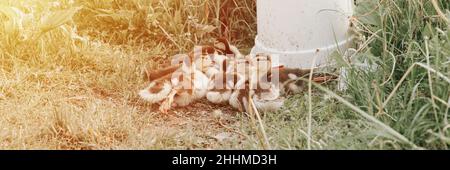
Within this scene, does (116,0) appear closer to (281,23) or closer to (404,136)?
(281,23)

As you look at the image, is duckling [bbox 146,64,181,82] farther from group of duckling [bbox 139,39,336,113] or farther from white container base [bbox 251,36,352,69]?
white container base [bbox 251,36,352,69]

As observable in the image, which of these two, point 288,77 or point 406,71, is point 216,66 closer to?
point 288,77

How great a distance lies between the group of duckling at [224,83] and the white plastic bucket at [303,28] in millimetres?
123

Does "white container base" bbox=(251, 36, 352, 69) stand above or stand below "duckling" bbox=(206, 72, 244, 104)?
above

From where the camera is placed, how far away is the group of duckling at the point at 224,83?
2584 mm

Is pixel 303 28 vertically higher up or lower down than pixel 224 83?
higher up

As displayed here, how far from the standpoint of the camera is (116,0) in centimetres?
338

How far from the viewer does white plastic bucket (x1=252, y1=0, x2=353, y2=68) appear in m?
2.74

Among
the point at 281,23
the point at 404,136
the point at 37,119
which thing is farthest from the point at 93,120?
the point at 404,136

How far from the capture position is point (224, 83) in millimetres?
2662

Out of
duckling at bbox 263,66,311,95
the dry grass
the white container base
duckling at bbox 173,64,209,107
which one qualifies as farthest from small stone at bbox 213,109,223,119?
the white container base

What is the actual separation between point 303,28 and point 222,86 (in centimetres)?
42

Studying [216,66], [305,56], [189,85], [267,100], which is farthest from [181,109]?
[305,56]

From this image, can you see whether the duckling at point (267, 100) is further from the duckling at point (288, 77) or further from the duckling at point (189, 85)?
the duckling at point (189, 85)
